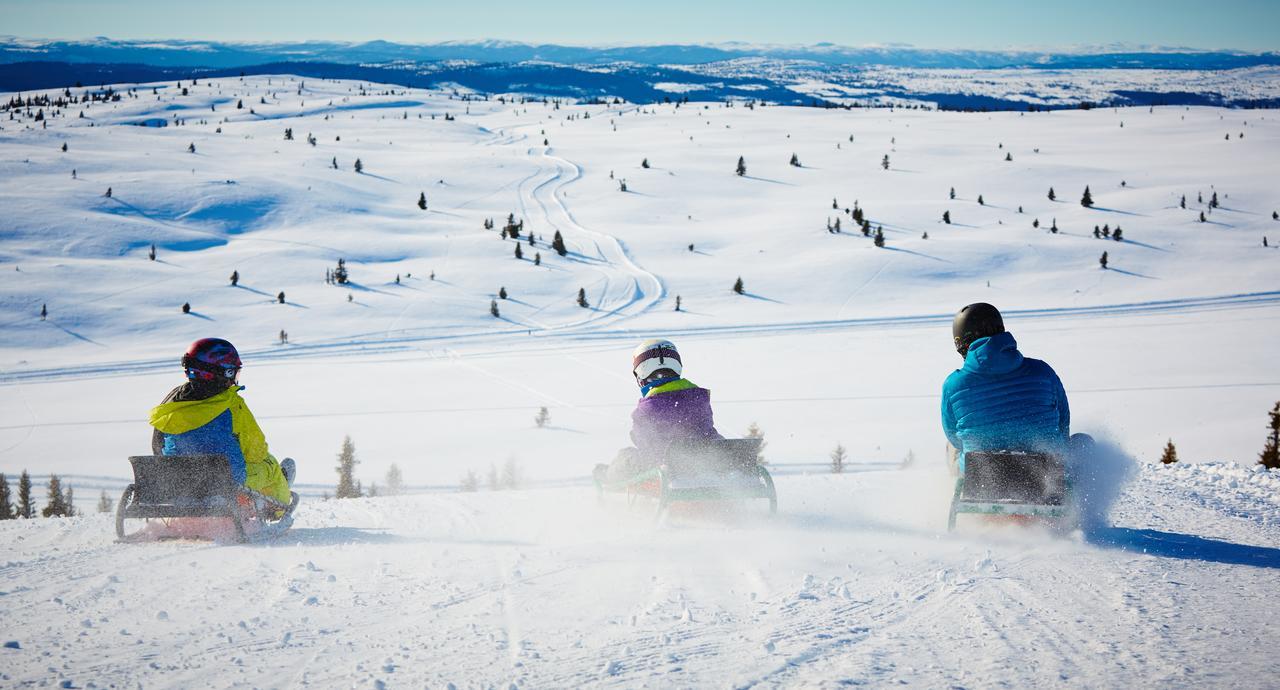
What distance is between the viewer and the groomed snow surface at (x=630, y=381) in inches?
156

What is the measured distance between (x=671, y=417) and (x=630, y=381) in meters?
11.8

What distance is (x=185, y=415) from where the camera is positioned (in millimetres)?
5918

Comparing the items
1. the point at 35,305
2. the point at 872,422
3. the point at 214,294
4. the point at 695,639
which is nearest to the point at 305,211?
the point at 214,294

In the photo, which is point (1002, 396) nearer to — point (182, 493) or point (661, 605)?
point (661, 605)

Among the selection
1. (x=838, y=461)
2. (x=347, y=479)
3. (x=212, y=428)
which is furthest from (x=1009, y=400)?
(x=347, y=479)

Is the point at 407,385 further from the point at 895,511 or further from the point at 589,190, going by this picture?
the point at 589,190

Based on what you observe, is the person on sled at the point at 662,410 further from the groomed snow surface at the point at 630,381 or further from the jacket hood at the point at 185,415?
the jacket hood at the point at 185,415

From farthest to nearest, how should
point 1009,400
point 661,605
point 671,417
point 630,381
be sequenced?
point 630,381, point 671,417, point 1009,400, point 661,605

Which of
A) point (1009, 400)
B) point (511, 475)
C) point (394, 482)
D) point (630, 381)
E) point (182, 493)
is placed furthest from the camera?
point (630, 381)

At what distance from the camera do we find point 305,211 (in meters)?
35.4

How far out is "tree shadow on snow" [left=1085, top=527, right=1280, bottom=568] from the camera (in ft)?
17.1

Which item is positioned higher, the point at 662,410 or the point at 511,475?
the point at 662,410

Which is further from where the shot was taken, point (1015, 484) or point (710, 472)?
point (710, 472)

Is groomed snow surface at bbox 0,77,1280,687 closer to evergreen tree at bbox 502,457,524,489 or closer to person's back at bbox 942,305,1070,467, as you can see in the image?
evergreen tree at bbox 502,457,524,489
